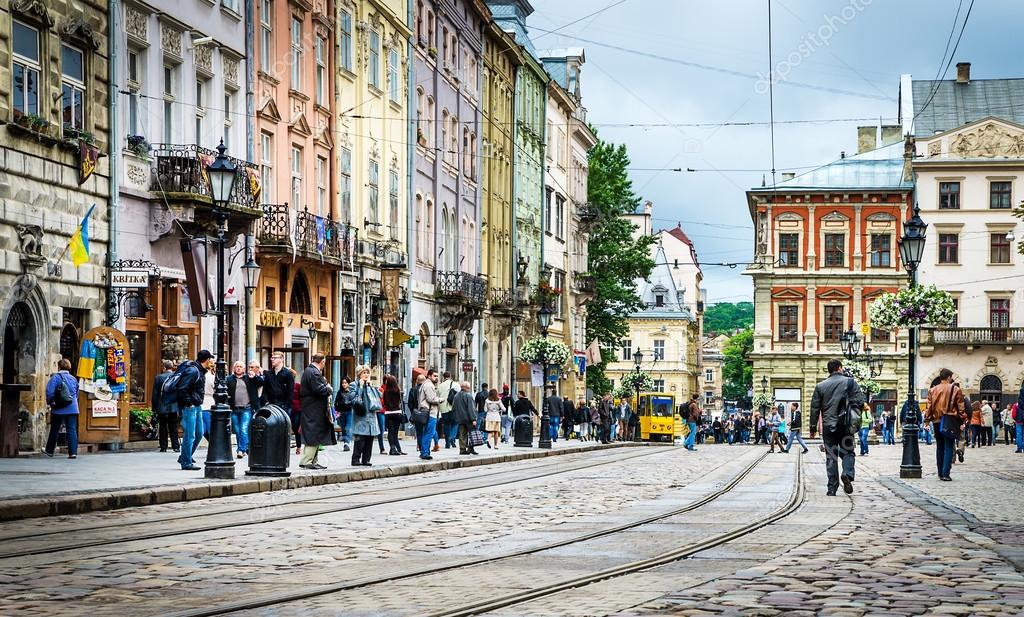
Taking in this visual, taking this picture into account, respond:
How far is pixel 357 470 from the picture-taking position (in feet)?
77.7

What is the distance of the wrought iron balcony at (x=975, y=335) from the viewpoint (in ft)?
274

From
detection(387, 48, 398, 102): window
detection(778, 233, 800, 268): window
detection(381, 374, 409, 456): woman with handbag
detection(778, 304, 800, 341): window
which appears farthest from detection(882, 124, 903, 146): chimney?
detection(381, 374, 409, 456): woman with handbag

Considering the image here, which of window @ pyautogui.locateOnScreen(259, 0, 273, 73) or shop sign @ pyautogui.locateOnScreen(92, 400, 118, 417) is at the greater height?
window @ pyautogui.locateOnScreen(259, 0, 273, 73)

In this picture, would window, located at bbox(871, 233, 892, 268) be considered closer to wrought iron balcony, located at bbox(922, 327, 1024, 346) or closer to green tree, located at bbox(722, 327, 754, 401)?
wrought iron balcony, located at bbox(922, 327, 1024, 346)

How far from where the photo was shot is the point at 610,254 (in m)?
76.4

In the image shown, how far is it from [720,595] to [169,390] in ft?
52.4

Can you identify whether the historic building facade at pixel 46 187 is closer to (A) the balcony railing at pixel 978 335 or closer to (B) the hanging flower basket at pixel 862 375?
(B) the hanging flower basket at pixel 862 375

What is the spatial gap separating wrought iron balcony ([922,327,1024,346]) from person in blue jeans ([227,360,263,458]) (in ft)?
207

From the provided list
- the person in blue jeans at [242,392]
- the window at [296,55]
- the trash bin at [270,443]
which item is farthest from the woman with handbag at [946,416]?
the window at [296,55]

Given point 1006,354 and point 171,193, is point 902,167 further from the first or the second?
point 171,193

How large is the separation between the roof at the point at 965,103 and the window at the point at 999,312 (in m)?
9.86

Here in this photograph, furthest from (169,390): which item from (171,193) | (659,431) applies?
(659,431)

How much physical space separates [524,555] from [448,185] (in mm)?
40130

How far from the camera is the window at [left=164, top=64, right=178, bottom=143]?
2958 centimetres
